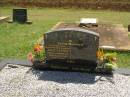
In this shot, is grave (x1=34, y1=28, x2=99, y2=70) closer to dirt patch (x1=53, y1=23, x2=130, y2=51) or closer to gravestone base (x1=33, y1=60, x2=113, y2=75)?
gravestone base (x1=33, y1=60, x2=113, y2=75)

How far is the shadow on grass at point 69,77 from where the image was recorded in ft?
24.5

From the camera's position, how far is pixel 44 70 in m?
8.18

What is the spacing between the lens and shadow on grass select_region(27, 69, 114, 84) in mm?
7483

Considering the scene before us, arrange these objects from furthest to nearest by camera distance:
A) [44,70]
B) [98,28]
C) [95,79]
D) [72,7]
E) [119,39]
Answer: [72,7] < [98,28] < [119,39] < [44,70] < [95,79]

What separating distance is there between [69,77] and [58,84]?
1.70ft

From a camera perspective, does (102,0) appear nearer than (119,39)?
No

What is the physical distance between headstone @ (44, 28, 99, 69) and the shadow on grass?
0.29 metres

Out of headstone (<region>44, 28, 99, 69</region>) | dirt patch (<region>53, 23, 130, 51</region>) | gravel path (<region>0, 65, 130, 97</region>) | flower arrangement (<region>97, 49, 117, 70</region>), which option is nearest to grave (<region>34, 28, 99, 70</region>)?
headstone (<region>44, 28, 99, 69</region>)

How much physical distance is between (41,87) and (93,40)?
1717 mm

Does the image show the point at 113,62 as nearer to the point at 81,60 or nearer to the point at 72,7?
the point at 81,60

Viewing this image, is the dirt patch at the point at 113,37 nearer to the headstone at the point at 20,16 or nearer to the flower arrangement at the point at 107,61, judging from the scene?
the flower arrangement at the point at 107,61

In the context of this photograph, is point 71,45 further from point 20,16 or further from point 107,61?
point 20,16

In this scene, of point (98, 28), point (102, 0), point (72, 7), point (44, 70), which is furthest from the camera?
point (102, 0)

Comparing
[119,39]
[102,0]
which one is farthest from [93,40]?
[102,0]
